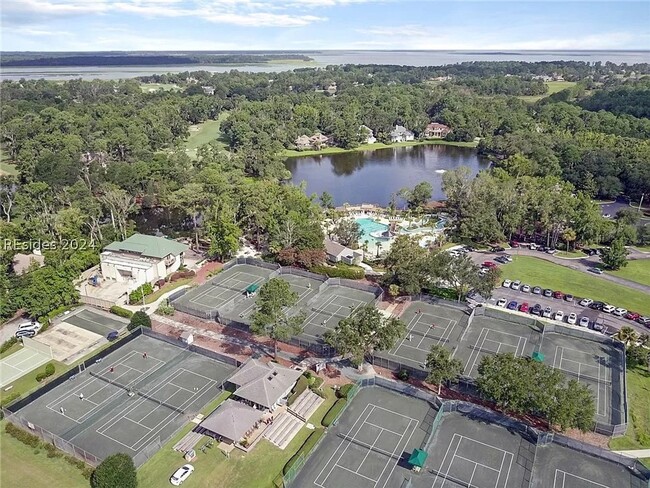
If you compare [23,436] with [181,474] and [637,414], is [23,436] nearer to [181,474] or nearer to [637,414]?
[181,474]

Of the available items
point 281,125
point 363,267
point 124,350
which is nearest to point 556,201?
point 363,267

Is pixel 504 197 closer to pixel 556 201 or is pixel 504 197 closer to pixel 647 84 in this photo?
pixel 556 201

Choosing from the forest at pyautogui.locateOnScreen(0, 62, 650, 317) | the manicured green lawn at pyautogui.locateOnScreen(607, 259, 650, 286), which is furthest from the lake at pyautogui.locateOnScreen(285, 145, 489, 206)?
the manicured green lawn at pyautogui.locateOnScreen(607, 259, 650, 286)

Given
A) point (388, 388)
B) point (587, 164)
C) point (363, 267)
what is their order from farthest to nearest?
point (587, 164), point (363, 267), point (388, 388)

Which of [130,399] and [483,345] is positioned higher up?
[483,345]

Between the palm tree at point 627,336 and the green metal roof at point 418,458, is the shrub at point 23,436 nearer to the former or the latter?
the green metal roof at point 418,458

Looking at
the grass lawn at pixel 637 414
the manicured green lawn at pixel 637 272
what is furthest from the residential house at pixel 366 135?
the grass lawn at pixel 637 414

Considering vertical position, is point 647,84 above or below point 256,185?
above

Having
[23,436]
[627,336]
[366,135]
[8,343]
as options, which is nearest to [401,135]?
[366,135]
